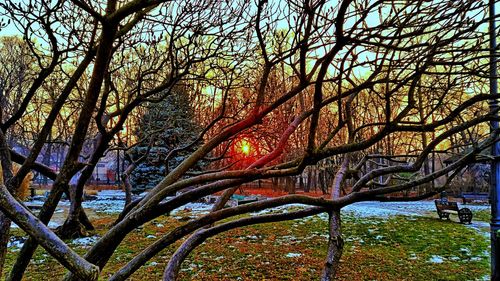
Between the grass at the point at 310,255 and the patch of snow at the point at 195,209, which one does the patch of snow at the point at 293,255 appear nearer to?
the grass at the point at 310,255

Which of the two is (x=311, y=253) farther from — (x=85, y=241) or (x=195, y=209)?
(x=195, y=209)

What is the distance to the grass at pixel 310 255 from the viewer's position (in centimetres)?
601

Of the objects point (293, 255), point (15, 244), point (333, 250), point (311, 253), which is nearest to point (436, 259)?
point (311, 253)

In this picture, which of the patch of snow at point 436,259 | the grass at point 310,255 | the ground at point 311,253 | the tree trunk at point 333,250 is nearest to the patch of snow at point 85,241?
the ground at point 311,253

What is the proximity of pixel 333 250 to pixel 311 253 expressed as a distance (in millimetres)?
4903

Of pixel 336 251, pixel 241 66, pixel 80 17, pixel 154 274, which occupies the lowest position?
pixel 154 274

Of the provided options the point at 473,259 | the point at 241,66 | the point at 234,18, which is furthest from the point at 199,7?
the point at 473,259

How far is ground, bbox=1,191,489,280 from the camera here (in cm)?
602

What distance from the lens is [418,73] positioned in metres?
2.28

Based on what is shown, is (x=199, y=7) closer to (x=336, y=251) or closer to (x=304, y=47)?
(x=304, y=47)

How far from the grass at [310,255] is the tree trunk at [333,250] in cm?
325

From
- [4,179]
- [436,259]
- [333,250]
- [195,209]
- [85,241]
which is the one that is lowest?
Answer: [436,259]

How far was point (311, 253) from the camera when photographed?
7.42 m

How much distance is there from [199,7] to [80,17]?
1701 millimetres
